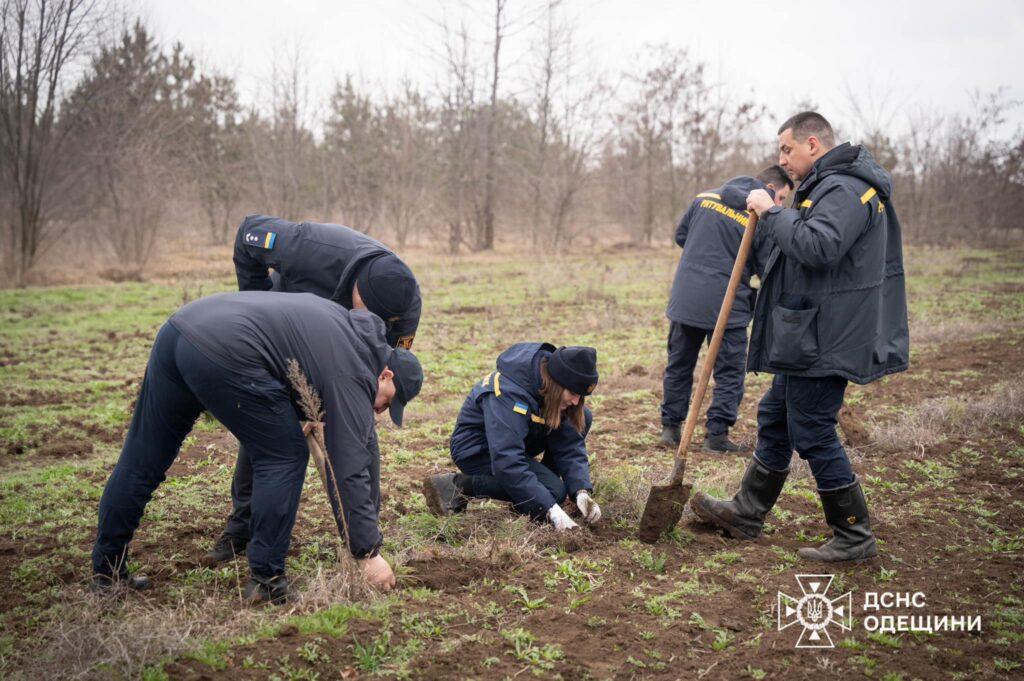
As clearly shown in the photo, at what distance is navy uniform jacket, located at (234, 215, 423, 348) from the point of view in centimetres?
406

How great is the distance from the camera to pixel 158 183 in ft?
66.1

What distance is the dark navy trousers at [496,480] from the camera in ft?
14.5

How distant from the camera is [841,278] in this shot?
11.9 feet

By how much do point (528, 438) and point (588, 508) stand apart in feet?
1.69

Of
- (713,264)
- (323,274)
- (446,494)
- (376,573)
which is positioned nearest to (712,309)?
(713,264)

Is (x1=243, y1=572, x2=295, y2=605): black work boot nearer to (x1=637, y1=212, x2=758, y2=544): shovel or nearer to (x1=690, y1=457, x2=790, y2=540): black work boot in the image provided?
(x1=637, y1=212, x2=758, y2=544): shovel

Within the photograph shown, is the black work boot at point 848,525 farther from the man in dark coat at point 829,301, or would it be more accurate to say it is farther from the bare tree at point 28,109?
the bare tree at point 28,109

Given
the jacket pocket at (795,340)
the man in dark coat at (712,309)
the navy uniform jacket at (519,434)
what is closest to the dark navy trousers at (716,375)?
the man in dark coat at (712,309)

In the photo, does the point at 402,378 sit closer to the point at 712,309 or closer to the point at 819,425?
the point at 819,425

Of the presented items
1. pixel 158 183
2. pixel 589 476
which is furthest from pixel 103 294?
pixel 589 476

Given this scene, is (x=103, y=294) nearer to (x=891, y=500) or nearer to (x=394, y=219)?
(x=394, y=219)

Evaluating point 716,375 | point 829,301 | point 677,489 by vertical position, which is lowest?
point 677,489

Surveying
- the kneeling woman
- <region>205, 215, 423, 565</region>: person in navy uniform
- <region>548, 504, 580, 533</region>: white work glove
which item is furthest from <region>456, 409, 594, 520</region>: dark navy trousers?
<region>205, 215, 423, 565</region>: person in navy uniform

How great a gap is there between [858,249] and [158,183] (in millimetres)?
20050
